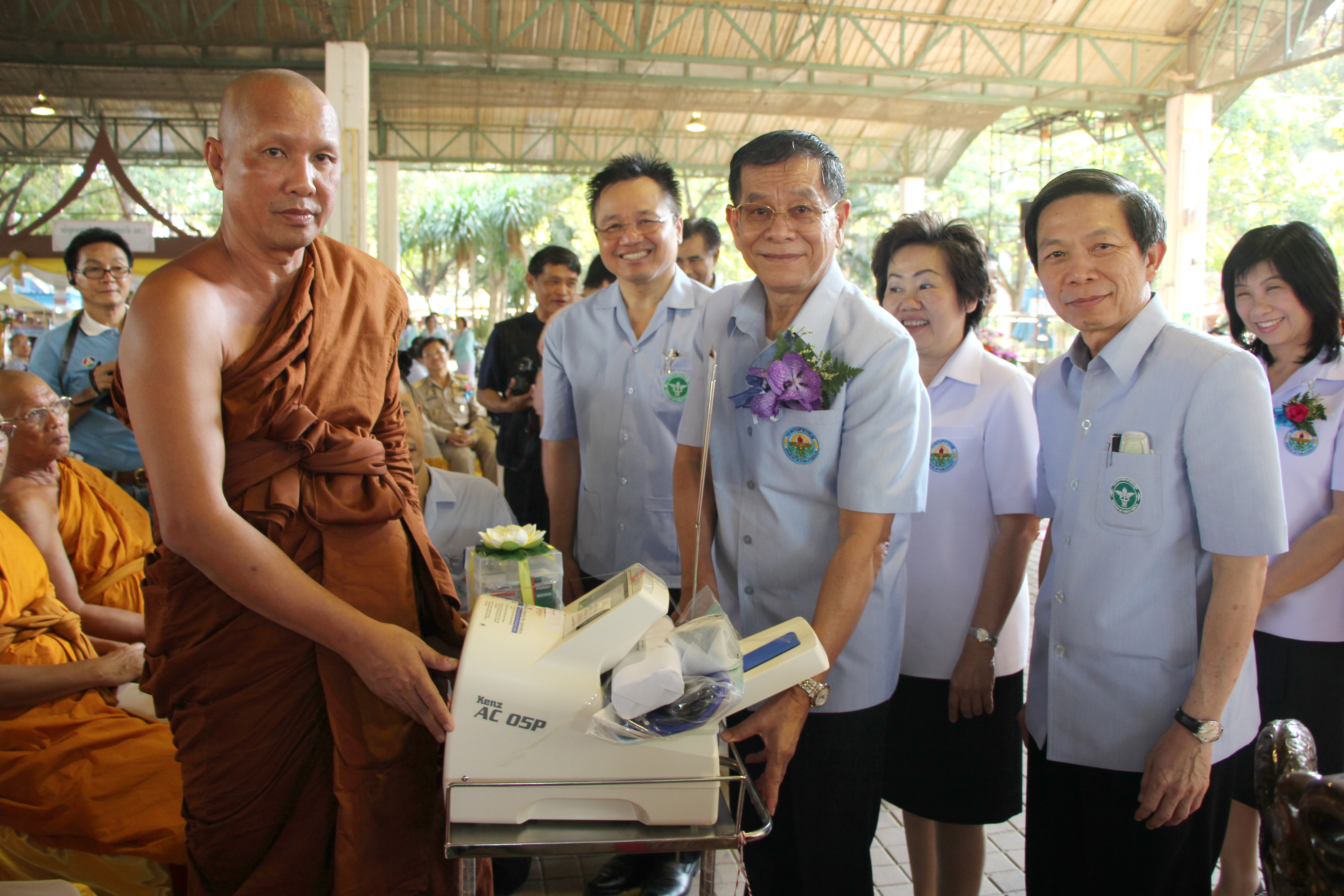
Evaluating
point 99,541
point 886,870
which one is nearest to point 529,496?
point 99,541

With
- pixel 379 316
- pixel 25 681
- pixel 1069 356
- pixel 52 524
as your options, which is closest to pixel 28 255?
pixel 52 524

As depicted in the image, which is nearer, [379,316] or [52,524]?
[379,316]

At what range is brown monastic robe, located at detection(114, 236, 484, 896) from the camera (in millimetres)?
1384

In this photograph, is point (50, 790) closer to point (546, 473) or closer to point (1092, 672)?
point (546, 473)

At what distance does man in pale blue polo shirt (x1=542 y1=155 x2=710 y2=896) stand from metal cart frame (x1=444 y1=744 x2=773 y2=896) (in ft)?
3.66

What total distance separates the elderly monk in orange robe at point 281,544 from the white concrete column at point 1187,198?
10.4 meters

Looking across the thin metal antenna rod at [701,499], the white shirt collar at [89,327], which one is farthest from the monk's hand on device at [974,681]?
the white shirt collar at [89,327]

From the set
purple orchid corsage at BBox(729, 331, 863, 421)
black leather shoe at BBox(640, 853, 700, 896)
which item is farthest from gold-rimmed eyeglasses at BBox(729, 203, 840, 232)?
black leather shoe at BBox(640, 853, 700, 896)

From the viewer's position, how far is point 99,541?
2.90m

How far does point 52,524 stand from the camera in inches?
105

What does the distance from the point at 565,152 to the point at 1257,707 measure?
12.8m

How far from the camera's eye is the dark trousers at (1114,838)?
1548 millimetres

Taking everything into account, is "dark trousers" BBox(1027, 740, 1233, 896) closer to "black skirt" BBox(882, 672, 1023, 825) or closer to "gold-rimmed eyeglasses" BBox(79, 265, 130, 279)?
"black skirt" BBox(882, 672, 1023, 825)

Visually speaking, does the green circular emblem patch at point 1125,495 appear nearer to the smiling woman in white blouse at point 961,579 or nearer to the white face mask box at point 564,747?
the smiling woman in white blouse at point 961,579
